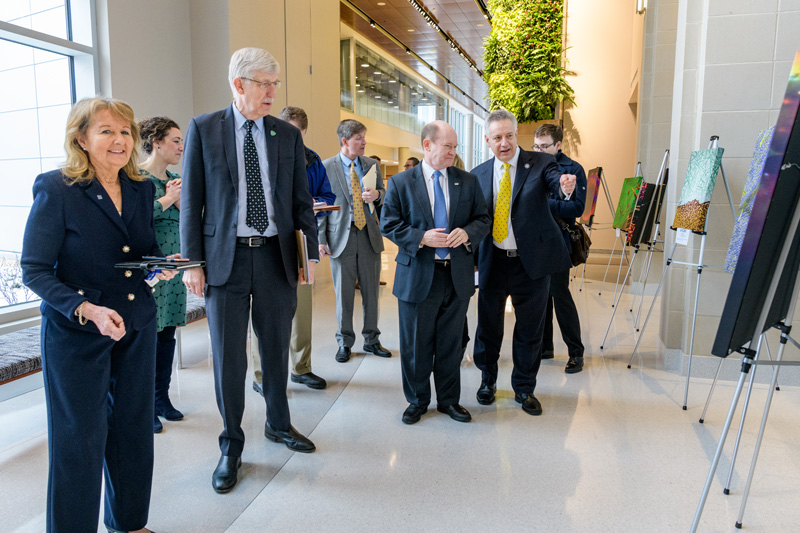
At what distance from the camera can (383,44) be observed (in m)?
16.9

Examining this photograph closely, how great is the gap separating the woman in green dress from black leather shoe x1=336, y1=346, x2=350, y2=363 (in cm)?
145

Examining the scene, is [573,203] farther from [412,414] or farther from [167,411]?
[167,411]

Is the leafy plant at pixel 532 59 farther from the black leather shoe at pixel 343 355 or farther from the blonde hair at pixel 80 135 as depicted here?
the blonde hair at pixel 80 135

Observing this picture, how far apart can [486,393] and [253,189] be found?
6.67ft

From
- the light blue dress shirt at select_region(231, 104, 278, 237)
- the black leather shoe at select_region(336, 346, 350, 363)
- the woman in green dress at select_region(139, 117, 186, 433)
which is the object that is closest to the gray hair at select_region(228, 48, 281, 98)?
the light blue dress shirt at select_region(231, 104, 278, 237)

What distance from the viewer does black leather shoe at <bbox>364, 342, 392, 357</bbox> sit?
474cm

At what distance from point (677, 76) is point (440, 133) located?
2.49 meters

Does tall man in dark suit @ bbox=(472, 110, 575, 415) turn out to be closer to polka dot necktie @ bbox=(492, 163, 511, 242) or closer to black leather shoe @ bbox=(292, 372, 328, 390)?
polka dot necktie @ bbox=(492, 163, 511, 242)

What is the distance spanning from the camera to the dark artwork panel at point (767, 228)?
1.58 meters

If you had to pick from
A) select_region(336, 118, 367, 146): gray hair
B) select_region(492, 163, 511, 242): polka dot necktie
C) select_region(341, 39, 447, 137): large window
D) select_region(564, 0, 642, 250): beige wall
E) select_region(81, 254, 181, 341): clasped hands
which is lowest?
→ select_region(81, 254, 181, 341): clasped hands

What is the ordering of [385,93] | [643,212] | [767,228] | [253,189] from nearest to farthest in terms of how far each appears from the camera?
[767,228] → [253,189] → [643,212] → [385,93]

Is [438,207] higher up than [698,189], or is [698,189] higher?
[698,189]

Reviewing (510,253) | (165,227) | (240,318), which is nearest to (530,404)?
(510,253)

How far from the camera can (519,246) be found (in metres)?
3.38
